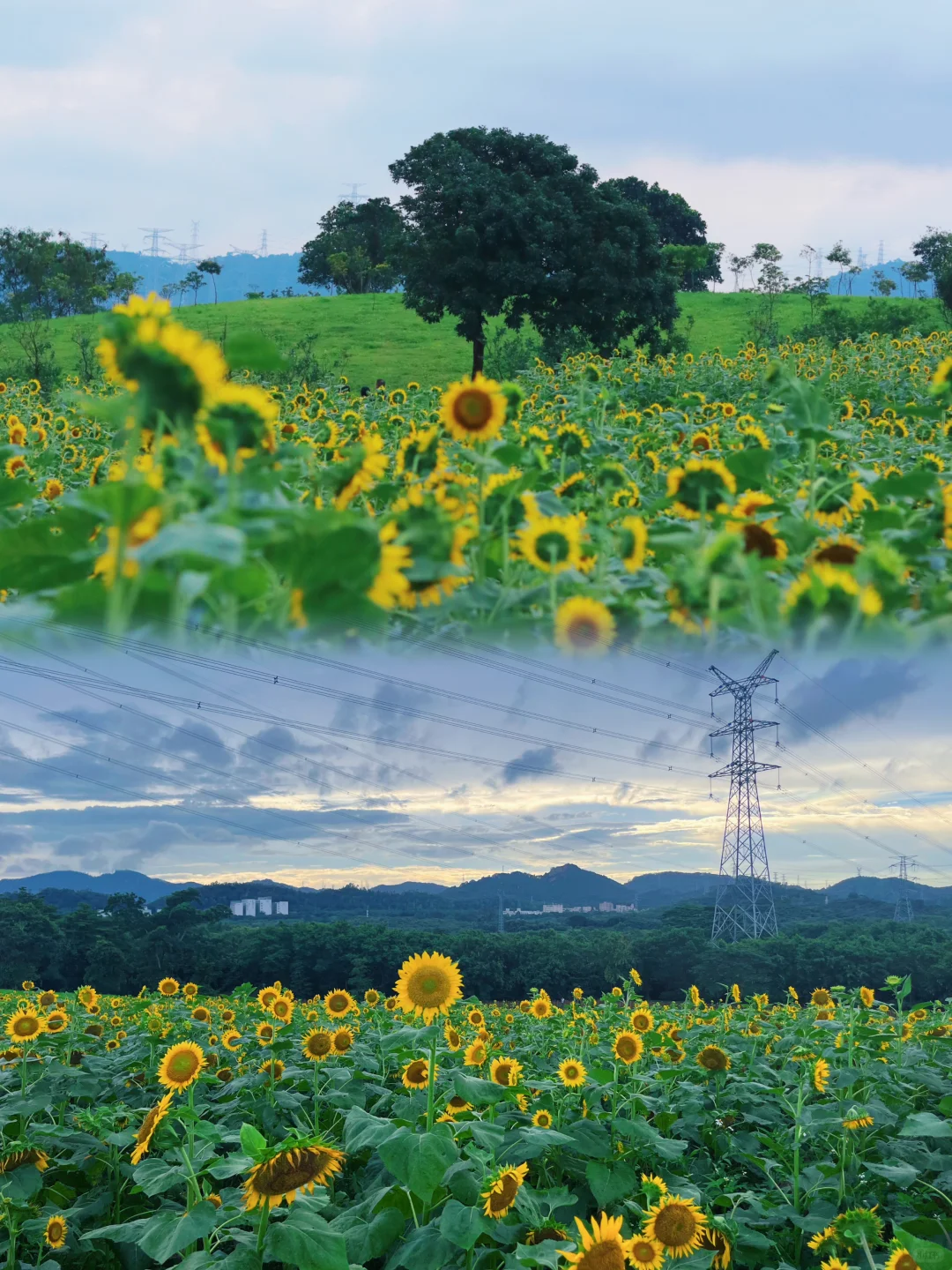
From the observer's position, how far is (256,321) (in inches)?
1120

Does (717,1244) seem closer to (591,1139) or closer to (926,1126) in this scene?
(591,1139)

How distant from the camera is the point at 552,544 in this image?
2.52 m

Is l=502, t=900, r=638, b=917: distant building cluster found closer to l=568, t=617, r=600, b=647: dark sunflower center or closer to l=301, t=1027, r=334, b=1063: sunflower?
l=301, t=1027, r=334, b=1063: sunflower

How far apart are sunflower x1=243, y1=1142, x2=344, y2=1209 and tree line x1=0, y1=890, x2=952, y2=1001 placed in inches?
246

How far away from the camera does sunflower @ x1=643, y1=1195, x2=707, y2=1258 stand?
8.31ft

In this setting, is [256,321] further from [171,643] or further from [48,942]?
[171,643]

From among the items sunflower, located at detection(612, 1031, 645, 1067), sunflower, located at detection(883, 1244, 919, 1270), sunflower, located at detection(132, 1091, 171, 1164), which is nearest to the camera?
sunflower, located at detection(883, 1244, 919, 1270)

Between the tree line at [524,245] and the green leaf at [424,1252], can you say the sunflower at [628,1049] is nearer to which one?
the green leaf at [424,1252]

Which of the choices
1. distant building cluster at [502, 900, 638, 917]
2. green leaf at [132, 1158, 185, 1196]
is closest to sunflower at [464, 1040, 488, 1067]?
green leaf at [132, 1158, 185, 1196]

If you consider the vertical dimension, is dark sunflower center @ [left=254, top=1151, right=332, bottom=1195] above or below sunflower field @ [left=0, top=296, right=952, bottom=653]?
below

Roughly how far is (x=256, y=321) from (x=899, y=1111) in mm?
27821

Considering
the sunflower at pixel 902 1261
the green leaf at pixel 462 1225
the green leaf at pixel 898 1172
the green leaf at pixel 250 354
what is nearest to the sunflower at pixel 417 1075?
the green leaf at pixel 462 1225

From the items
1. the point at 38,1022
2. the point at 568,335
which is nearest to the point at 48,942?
the point at 38,1022

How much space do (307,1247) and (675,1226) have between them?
2.82 feet
